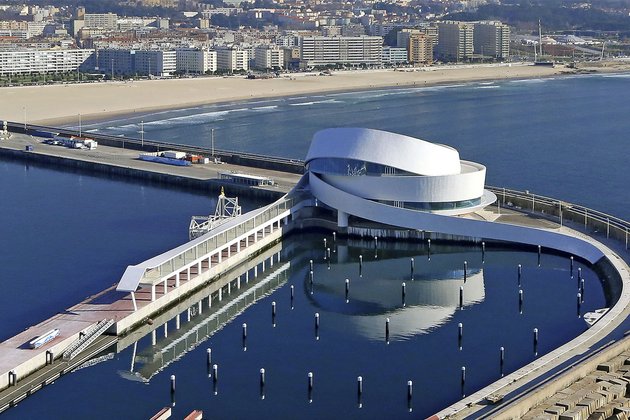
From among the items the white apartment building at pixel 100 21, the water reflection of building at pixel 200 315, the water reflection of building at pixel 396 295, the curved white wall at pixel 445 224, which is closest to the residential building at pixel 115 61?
the white apartment building at pixel 100 21

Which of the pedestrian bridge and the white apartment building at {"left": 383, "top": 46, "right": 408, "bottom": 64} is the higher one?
the white apartment building at {"left": 383, "top": 46, "right": 408, "bottom": 64}

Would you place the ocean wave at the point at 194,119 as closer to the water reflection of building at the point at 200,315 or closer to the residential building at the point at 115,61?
the residential building at the point at 115,61

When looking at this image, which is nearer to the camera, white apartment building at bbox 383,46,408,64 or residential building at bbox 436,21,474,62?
white apartment building at bbox 383,46,408,64

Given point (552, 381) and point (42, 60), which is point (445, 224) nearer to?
point (552, 381)

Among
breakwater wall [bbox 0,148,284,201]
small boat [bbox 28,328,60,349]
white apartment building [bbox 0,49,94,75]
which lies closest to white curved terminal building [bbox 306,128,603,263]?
breakwater wall [bbox 0,148,284,201]

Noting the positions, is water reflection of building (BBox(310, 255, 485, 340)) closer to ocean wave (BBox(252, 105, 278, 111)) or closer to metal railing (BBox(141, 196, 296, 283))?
metal railing (BBox(141, 196, 296, 283))

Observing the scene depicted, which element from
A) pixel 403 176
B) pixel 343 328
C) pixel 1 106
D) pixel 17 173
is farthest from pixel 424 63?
pixel 343 328

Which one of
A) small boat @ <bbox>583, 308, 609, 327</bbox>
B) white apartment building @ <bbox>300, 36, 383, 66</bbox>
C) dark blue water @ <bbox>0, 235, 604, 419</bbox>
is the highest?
white apartment building @ <bbox>300, 36, 383, 66</bbox>
